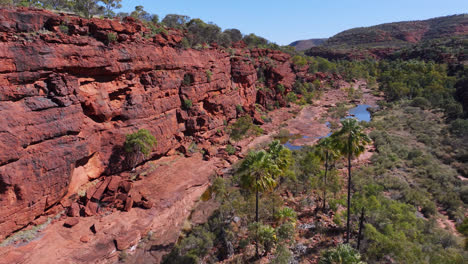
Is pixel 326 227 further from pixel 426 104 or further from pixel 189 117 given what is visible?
pixel 426 104

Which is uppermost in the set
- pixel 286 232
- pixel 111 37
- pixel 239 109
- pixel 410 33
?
pixel 410 33

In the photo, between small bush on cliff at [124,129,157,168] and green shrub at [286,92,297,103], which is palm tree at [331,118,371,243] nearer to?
small bush on cliff at [124,129,157,168]

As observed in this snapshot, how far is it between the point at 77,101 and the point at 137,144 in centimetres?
750

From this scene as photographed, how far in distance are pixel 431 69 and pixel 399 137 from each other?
55.0 m

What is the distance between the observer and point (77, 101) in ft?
79.6

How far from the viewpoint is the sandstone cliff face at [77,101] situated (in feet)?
64.0

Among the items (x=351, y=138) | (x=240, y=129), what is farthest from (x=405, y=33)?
(x=351, y=138)

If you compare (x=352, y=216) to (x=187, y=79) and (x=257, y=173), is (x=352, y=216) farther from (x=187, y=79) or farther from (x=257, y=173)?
(x=187, y=79)

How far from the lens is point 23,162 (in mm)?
19391

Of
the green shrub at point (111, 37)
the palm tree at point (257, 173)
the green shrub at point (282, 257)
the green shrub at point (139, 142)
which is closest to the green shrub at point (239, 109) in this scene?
the green shrub at point (139, 142)

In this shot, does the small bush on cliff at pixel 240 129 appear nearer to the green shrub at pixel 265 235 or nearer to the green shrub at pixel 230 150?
the green shrub at pixel 230 150

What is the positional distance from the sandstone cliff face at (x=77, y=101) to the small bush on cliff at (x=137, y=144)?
3.16ft

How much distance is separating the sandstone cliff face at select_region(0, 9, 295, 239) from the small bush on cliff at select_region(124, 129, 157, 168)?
37.9 inches

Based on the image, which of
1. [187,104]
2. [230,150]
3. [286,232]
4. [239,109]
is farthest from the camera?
[239,109]
